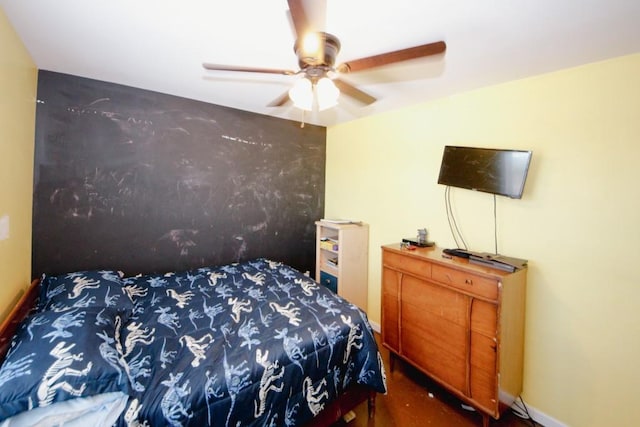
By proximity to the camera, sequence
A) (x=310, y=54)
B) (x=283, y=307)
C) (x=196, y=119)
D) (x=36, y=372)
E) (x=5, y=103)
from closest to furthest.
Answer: (x=36, y=372) → (x=310, y=54) → (x=5, y=103) → (x=283, y=307) → (x=196, y=119)

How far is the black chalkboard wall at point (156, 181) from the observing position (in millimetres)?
2104

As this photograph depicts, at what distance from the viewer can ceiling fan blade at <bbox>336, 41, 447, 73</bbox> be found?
118 cm

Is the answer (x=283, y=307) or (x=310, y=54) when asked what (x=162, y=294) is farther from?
(x=310, y=54)

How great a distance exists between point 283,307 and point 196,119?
2041 mm

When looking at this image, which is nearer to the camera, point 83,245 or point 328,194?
point 83,245

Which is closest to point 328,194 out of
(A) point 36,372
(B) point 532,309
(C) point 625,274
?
(B) point 532,309

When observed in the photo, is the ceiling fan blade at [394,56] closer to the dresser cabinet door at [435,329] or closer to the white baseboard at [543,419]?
the dresser cabinet door at [435,329]

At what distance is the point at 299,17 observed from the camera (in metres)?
1.08

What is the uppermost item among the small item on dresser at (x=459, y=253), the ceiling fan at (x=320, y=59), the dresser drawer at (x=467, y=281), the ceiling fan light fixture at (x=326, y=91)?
the ceiling fan at (x=320, y=59)

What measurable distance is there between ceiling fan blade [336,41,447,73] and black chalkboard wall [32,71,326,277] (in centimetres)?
190

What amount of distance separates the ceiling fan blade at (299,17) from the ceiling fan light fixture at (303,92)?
297 millimetres

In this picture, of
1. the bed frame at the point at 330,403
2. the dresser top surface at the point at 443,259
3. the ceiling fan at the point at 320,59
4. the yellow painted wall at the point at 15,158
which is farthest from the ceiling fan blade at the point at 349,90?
the bed frame at the point at 330,403

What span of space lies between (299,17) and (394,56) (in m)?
0.47

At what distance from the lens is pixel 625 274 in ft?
5.08
